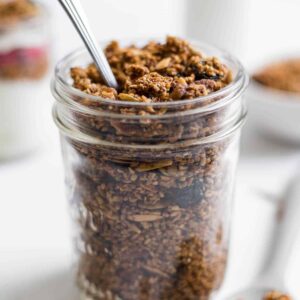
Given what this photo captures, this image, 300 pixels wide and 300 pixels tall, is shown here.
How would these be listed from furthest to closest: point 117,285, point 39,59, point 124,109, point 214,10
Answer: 1. point 214,10
2. point 39,59
3. point 117,285
4. point 124,109

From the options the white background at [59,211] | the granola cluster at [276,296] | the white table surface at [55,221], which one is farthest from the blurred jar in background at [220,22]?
the granola cluster at [276,296]

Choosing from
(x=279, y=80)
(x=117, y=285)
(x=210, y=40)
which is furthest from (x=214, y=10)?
(x=117, y=285)

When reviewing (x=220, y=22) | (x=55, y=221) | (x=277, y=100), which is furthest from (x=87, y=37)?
(x=220, y=22)

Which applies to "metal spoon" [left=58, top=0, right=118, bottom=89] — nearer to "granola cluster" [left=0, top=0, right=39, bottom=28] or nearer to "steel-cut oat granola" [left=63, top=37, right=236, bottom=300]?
"steel-cut oat granola" [left=63, top=37, right=236, bottom=300]

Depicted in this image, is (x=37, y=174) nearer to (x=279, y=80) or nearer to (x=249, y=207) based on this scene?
(x=249, y=207)

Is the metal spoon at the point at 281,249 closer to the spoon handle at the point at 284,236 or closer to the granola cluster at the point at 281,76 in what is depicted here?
the spoon handle at the point at 284,236

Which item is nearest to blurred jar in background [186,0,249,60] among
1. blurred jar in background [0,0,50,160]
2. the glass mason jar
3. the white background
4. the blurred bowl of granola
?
the white background

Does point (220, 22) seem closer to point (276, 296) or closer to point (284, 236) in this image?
point (284, 236)

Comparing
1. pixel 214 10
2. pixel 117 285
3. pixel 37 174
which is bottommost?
pixel 37 174

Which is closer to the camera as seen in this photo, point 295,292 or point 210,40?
point 295,292
